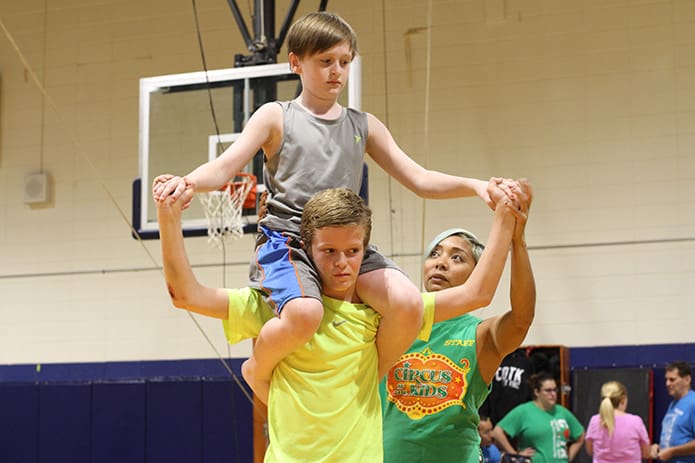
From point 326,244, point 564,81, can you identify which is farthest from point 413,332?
point 564,81

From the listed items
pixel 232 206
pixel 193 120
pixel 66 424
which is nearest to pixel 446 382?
pixel 232 206

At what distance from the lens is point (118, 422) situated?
9625 mm

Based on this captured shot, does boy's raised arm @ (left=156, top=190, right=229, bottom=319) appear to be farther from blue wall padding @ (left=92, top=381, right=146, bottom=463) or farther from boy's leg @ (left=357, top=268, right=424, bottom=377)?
blue wall padding @ (left=92, top=381, right=146, bottom=463)

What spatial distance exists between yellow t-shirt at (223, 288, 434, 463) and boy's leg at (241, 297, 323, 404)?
0.16ft

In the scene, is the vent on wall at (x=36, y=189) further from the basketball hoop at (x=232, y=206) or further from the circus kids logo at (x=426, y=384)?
the circus kids logo at (x=426, y=384)

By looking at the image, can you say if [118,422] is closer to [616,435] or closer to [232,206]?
[232,206]

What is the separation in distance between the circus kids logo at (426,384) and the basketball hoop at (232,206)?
3007mm

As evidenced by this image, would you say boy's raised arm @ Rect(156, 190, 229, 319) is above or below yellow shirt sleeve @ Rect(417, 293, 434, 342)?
above

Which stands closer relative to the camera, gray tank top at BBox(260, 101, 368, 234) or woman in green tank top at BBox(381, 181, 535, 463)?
gray tank top at BBox(260, 101, 368, 234)

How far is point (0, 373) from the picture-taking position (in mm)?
10562

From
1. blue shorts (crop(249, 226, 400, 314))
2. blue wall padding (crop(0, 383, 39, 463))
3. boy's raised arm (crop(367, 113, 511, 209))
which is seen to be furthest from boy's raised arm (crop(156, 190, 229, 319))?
blue wall padding (crop(0, 383, 39, 463))

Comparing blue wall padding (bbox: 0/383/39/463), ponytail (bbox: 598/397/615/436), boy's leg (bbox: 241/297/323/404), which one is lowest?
blue wall padding (bbox: 0/383/39/463)

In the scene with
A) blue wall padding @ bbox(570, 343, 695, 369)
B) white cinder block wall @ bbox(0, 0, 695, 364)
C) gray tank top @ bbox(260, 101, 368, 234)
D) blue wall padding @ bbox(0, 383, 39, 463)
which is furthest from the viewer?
blue wall padding @ bbox(0, 383, 39, 463)

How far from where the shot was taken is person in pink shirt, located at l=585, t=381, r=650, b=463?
7723 millimetres
